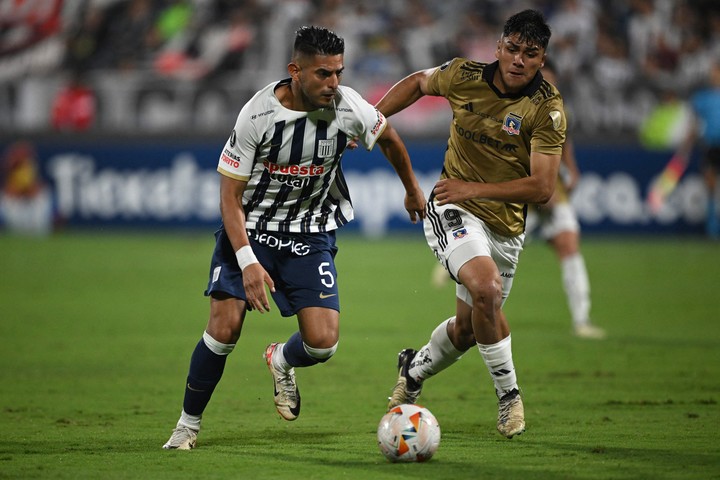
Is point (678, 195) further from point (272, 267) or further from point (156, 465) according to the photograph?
point (156, 465)

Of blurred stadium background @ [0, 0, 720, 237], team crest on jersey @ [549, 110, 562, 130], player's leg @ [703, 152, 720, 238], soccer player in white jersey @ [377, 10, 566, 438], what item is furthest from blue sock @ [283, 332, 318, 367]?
player's leg @ [703, 152, 720, 238]

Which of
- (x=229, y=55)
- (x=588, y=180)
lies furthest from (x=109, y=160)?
(x=588, y=180)

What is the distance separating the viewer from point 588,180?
737 inches

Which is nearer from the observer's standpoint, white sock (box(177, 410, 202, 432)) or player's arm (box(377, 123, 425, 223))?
white sock (box(177, 410, 202, 432))

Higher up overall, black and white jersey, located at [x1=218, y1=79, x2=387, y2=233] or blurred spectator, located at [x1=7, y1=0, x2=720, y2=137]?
blurred spectator, located at [x1=7, y1=0, x2=720, y2=137]

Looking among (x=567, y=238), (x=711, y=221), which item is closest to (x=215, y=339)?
(x=567, y=238)

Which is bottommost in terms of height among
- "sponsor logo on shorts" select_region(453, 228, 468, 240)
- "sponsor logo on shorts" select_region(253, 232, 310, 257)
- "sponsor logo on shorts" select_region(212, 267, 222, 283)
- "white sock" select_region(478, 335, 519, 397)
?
"white sock" select_region(478, 335, 519, 397)

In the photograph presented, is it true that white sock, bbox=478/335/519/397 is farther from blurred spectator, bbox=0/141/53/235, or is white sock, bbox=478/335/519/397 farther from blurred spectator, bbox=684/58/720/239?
blurred spectator, bbox=0/141/53/235

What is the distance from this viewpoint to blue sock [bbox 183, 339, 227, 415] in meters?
5.52

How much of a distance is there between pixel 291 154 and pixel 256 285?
0.79 m

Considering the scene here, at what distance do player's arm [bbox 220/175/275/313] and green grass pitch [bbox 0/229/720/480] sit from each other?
Answer: 748 millimetres

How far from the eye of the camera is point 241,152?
17.7 feet

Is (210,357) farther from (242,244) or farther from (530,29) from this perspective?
(530,29)

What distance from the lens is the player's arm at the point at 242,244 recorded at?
5.18 metres
